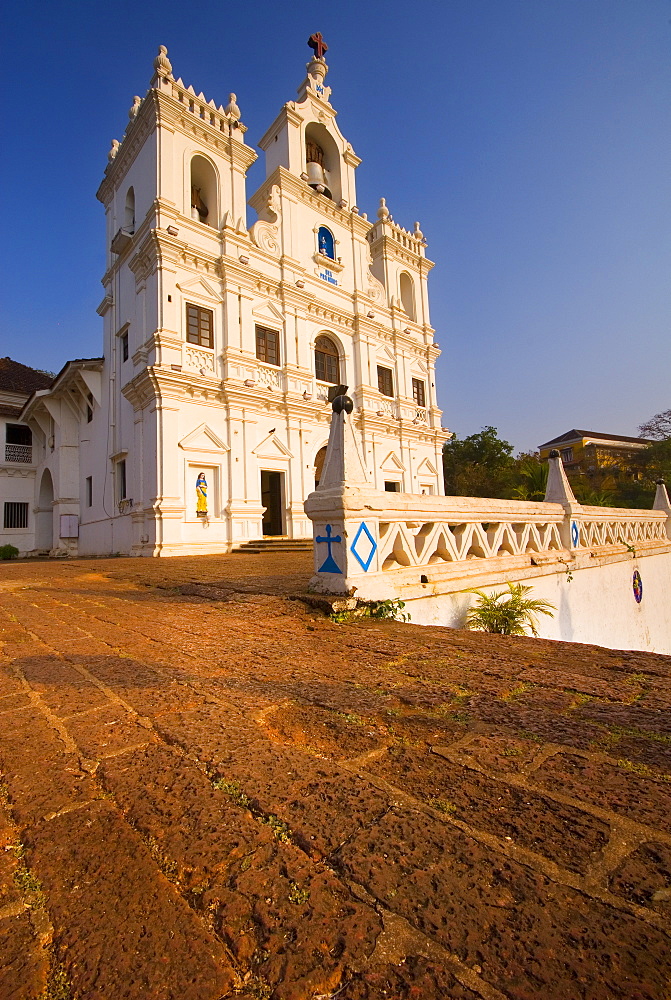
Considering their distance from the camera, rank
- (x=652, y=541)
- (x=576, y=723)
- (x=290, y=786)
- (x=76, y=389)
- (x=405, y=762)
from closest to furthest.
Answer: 1. (x=290, y=786)
2. (x=405, y=762)
3. (x=576, y=723)
4. (x=652, y=541)
5. (x=76, y=389)

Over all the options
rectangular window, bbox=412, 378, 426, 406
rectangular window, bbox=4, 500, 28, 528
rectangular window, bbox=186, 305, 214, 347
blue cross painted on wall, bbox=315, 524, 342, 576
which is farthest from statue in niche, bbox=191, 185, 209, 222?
blue cross painted on wall, bbox=315, 524, 342, 576

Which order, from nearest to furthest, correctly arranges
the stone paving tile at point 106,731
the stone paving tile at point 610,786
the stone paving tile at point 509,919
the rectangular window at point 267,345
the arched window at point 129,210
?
the stone paving tile at point 509,919, the stone paving tile at point 610,786, the stone paving tile at point 106,731, the rectangular window at point 267,345, the arched window at point 129,210

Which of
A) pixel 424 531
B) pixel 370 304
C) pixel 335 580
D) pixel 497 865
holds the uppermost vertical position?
pixel 370 304

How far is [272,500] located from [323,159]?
15342 millimetres

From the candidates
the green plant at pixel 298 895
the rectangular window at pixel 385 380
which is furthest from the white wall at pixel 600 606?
the rectangular window at pixel 385 380

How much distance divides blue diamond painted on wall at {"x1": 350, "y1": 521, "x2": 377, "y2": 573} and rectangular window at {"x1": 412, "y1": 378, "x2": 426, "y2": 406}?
18033 millimetres

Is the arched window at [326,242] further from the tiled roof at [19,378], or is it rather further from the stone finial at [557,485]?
the tiled roof at [19,378]

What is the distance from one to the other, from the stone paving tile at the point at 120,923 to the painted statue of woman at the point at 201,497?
12296 millimetres

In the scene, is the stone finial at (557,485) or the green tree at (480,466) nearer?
the stone finial at (557,485)

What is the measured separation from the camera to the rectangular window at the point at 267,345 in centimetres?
1527

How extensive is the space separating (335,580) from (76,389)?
60.8ft

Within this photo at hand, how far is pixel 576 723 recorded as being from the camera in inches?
65.0

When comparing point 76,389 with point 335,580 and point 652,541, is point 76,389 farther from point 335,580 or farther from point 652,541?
point 652,541

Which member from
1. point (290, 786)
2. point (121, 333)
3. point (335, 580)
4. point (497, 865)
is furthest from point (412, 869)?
point (121, 333)
